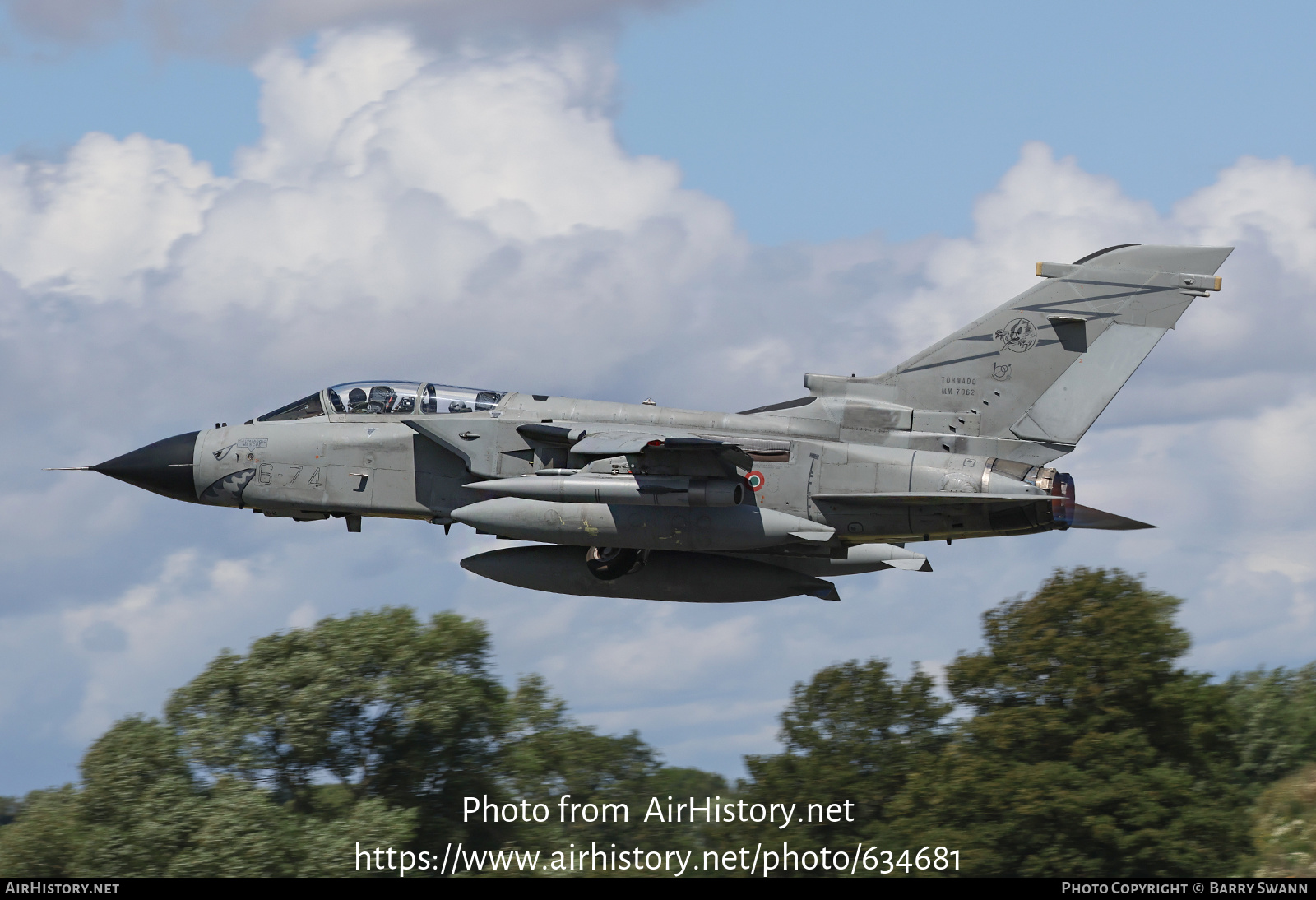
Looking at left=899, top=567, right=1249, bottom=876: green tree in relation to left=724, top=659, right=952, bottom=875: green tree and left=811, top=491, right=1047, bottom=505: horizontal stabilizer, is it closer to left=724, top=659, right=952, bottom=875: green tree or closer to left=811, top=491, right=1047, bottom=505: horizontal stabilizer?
left=724, top=659, right=952, bottom=875: green tree

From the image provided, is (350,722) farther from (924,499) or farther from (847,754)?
(924,499)

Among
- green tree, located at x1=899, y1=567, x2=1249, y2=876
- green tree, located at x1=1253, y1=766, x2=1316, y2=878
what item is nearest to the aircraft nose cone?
green tree, located at x1=899, y1=567, x2=1249, y2=876

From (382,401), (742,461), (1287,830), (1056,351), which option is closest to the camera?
(742,461)

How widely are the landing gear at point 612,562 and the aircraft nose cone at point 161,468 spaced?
6.00m

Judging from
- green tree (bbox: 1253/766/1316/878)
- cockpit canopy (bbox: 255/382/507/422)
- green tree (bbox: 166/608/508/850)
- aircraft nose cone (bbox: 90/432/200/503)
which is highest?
cockpit canopy (bbox: 255/382/507/422)

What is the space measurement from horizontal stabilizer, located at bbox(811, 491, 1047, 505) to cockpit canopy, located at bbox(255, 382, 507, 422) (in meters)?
5.12

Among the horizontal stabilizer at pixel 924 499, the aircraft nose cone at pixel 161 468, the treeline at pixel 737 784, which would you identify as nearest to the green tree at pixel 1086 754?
the treeline at pixel 737 784

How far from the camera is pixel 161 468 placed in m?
20.1

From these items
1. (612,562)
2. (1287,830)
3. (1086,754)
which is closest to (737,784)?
(1086,754)

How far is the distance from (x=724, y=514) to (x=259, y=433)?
7.07 metres

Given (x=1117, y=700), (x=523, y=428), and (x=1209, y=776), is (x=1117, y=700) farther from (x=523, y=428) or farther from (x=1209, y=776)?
(x=523, y=428)

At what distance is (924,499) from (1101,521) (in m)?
2.45

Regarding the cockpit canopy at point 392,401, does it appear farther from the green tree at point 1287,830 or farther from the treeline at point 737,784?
the green tree at point 1287,830

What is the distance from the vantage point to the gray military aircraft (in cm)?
1809
